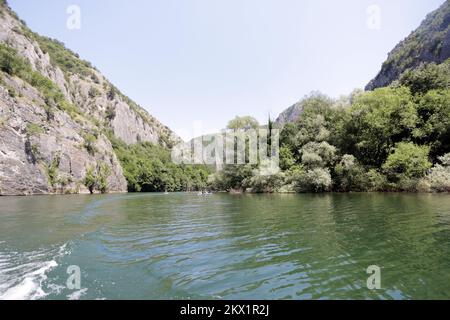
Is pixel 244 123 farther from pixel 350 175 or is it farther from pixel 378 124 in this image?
pixel 378 124

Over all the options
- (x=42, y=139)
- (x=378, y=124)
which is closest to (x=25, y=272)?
(x=378, y=124)

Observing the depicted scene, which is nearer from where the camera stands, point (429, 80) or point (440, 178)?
point (440, 178)

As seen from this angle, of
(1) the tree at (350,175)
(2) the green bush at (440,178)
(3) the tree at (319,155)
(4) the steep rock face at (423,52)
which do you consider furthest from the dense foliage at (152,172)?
(2) the green bush at (440,178)

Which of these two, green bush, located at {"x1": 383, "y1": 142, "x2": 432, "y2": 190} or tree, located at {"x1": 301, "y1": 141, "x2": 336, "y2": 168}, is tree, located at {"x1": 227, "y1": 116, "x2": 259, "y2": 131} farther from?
green bush, located at {"x1": 383, "y1": 142, "x2": 432, "y2": 190}

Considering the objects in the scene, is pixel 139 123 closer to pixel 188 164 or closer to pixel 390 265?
pixel 188 164

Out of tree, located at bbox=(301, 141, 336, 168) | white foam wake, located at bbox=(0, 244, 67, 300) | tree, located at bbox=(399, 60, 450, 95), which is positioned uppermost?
tree, located at bbox=(399, 60, 450, 95)

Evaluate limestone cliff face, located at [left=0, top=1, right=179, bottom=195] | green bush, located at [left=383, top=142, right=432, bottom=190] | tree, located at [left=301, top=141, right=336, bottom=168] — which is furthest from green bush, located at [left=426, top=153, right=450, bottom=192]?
limestone cliff face, located at [left=0, top=1, right=179, bottom=195]

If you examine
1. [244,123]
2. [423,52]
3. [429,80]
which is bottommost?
[244,123]

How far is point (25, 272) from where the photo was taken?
977 cm

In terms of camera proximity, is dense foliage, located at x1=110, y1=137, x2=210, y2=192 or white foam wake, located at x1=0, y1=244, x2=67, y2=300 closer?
white foam wake, located at x1=0, y1=244, x2=67, y2=300

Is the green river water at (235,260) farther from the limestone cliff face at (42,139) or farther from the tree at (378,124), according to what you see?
the limestone cliff face at (42,139)

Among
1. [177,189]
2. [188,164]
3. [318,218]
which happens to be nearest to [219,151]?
[318,218]

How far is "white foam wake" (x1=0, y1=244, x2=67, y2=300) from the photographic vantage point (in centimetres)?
802

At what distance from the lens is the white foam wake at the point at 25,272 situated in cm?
802
